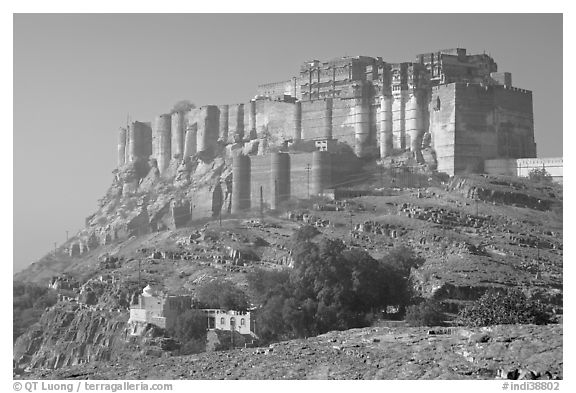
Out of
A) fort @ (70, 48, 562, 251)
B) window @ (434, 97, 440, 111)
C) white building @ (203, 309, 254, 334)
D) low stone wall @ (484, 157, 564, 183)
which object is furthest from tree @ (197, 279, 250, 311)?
low stone wall @ (484, 157, 564, 183)

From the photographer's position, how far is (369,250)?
6150cm

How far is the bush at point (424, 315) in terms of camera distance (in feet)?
155

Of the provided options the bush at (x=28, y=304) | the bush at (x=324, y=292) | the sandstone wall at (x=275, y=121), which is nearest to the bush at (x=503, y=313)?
the bush at (x=324, y=292)

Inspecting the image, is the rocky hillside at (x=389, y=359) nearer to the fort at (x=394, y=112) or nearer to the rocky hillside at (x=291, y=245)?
the rocky hillside at (x=291, y=245)

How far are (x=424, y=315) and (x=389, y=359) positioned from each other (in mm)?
18479

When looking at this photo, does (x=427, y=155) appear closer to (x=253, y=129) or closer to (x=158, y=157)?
(x=253, y=129)

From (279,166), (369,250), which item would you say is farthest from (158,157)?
(369,250)

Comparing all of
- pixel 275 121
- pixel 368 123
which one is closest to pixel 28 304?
pixel 275 121

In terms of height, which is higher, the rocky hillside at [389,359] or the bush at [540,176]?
the bush at [540,176]

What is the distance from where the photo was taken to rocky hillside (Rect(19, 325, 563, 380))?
92.2 feet

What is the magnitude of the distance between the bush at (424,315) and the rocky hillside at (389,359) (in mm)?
13820

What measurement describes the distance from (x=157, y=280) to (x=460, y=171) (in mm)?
18553

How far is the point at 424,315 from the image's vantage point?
47.7m

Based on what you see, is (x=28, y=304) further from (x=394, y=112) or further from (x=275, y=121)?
(x=394, y=112)
